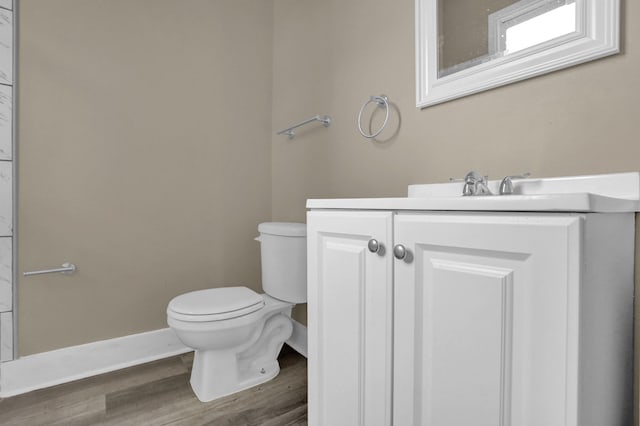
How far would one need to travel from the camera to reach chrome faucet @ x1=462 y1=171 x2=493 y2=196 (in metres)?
0.94

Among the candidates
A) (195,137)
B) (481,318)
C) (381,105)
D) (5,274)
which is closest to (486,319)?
(481,318)

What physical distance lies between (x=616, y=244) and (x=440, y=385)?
0.46 meters

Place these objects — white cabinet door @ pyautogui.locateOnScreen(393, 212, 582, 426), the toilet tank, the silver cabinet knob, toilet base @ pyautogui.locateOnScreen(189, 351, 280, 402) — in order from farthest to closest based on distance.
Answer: the toilet tank → toilet base @ pyautogui.locateOnScreen(189, 351, 280, 402) → the silver cabinet knob → white cabinet door @ pyautogui.locateOnScreen(393, 212, 582, 426)

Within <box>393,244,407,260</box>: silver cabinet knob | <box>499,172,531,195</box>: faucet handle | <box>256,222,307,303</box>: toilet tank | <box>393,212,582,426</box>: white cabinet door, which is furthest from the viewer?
<box>256,222,307,303</box>: toilet tank

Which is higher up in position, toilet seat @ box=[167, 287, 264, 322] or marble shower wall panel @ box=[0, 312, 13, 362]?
toilet seat @ box=[167, 287, 264, 322]

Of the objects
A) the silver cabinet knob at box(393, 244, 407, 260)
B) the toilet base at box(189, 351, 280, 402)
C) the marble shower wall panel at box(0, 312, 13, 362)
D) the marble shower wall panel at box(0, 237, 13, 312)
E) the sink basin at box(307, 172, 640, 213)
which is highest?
the sink basin at box(307, 172, 640, 213)

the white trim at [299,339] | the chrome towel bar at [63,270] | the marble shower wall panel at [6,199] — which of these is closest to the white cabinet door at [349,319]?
the white trim at [299,339]

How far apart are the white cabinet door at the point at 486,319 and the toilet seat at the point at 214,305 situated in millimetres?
824

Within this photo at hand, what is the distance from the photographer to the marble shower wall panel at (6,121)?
4.87ft

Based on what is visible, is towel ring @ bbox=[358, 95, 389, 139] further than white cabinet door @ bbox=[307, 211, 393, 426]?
Yes

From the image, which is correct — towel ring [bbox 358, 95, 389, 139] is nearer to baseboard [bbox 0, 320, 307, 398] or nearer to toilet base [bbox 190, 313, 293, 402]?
toilet base [bbox 190, 313, 293, 402]

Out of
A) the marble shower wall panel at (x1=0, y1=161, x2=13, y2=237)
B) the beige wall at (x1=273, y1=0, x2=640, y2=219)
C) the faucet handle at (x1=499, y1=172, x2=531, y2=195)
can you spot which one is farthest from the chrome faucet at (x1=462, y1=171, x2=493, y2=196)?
the marble shower wall panel at (x1=0, y1=161, x2=13, y2=237)

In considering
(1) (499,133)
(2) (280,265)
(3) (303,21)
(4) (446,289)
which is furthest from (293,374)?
(3) (303,21)

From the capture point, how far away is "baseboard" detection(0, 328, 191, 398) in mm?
1522
